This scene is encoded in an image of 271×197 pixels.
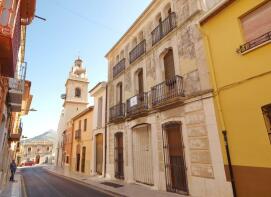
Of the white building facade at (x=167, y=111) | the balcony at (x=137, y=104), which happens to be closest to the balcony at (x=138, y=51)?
the white building facade at (x=167, y=111)

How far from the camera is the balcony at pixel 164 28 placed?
9.62 m

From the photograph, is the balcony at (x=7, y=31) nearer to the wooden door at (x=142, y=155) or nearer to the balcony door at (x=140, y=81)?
the wooden door at (x=142, y=155)

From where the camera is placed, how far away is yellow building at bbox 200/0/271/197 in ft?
17.6

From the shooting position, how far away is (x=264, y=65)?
18.0 feet

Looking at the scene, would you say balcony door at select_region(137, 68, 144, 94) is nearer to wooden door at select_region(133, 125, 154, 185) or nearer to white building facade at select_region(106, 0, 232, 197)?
white building facade at select_region(106, 0, 232, 197)

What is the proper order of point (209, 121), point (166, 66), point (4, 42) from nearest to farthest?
point (4, 42) → point (209, 121) → point (166, 66)

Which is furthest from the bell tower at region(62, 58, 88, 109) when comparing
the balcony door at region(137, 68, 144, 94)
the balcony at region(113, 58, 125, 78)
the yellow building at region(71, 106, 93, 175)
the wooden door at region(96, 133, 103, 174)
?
the balcony door at region(137, 68, 144, 94)

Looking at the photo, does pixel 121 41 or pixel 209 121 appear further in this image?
pixel 121 41

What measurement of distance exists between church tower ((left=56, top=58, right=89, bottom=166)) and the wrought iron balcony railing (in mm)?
28565

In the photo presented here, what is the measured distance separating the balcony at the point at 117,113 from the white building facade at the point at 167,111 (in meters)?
0.07

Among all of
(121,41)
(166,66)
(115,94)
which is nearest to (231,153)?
(166,66)

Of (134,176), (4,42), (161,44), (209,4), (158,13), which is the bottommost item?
(134,176)

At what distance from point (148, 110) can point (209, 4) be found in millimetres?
5830

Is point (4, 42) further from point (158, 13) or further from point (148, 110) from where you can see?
point (158, 13)
